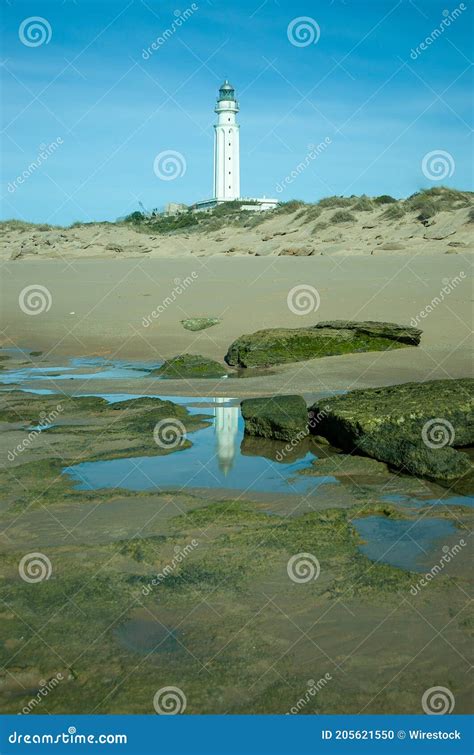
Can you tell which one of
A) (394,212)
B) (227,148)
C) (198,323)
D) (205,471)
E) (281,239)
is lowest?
(205,471)

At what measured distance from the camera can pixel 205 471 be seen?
6418mm

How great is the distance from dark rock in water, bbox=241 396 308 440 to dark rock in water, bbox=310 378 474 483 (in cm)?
17

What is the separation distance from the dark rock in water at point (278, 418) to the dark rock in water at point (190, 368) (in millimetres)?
3226

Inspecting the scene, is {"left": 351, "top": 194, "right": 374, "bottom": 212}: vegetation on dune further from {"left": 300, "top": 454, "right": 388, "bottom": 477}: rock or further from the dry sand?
{"left": 300, "top": 454, "right": 388, "bottom": 477}: rock

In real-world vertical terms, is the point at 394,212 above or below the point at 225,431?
above

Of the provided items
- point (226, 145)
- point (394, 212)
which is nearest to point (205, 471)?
point (394, 212)

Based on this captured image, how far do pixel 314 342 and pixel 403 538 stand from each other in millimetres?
7114

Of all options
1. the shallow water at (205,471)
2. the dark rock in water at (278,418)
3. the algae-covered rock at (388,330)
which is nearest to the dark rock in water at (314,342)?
the algae-covered rock at (388,330)

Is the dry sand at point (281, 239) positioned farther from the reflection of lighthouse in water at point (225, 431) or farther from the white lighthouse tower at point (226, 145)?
the white lighthouse tower at point (226, 145)

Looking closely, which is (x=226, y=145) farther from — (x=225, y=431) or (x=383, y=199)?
(x=225, y=431)

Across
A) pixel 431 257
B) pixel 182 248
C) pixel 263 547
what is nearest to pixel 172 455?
pixel 263 547

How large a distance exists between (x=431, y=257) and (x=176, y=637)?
16.9m

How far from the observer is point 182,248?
30.4m

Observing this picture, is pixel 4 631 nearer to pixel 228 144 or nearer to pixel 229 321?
pixel 229 321
